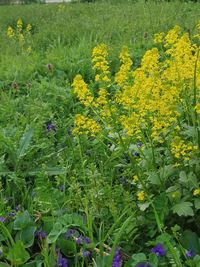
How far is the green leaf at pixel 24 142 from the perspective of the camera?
2.82 m

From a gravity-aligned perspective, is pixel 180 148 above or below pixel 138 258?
above

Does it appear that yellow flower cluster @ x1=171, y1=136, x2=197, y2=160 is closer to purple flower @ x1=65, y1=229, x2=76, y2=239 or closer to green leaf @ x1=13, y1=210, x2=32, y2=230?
purple flower @ x1=65, y1=229, x2=76, y2=239

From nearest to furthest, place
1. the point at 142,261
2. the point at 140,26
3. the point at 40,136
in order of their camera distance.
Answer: the point at 142,261 → the point at 40,136 → the point at 140,26

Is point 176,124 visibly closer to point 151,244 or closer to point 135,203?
point 135,203

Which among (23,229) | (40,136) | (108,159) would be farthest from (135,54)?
(23,229)

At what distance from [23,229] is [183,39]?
3.49 feet

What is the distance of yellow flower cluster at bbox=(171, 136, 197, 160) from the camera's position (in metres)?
1.98

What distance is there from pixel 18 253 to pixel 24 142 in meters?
0.94

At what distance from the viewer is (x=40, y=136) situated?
3.16 m

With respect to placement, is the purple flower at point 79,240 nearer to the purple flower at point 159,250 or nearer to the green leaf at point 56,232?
the green leaf at point 56,232

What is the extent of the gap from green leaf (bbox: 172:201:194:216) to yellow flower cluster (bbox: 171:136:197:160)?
18 centimetres

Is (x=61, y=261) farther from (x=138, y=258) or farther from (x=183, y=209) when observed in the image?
(x=183, y=209)

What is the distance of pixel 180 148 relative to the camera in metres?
2.04

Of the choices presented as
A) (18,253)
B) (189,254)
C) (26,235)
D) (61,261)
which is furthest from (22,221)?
(189,254)
